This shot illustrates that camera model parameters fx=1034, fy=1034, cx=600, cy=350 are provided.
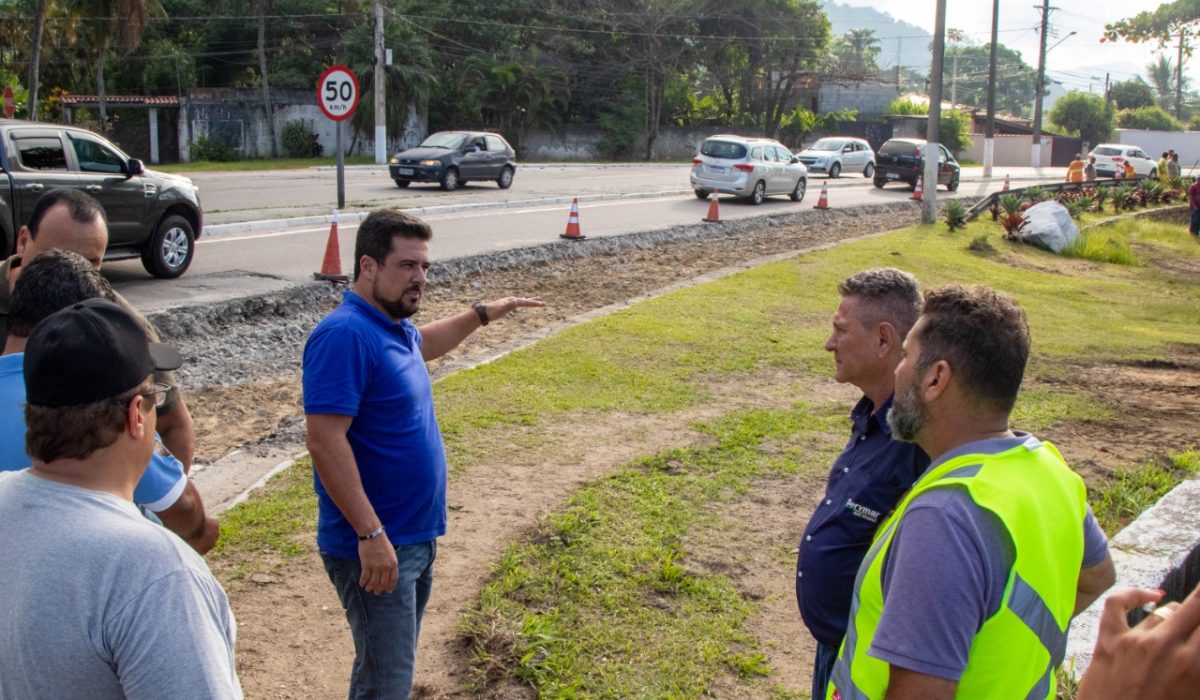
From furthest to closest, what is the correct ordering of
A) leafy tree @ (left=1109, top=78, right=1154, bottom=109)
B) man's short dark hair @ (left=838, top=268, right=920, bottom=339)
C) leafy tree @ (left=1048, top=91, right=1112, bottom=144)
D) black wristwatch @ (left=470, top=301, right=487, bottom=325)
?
1. leafy tree @ (left=1109, top=78, right=1154, bottom=109)
2. leafy tree @ (left=1048, top=91, right=1112, bottom=144)
3. black wristwatch @ (left=470, top=301, right=487, bottom=325)
4. man's short dark hair @ (left=838, top=268, right=920, bottom=339)

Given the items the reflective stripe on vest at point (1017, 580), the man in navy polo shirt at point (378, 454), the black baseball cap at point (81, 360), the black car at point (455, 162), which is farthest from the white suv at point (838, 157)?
the black baseball cap at point (81, 360)

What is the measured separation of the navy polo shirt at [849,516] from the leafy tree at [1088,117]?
2954 inches

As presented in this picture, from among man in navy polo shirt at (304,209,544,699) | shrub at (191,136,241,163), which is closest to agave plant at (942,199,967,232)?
man in navy polo shirt at (304,209,544,699)

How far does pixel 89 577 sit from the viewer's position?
1755 mm

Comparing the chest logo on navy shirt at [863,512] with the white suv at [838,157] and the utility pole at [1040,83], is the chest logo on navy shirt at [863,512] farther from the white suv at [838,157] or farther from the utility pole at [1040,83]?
the utility pole at [1040,83]

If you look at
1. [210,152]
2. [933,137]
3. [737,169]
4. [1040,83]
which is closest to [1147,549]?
[933,137]

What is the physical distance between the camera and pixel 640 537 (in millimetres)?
5199

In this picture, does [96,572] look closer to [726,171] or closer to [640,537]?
[640,537]

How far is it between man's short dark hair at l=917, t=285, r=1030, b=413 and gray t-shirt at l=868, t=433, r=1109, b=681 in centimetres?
31

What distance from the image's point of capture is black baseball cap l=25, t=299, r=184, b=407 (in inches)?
76.3

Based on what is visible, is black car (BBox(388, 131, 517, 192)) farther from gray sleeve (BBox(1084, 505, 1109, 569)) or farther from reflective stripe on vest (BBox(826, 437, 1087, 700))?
reflective stripe on vest (BBox(826, 437, 1087, 700))

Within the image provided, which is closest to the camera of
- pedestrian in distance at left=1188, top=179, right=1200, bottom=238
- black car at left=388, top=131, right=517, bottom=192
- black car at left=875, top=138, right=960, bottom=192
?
black car at left=388, top=131, right=517, bottom=192

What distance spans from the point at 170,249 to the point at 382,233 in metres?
9.45

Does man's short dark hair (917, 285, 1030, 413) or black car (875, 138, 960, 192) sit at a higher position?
black car (875, 138, 960, 192)
